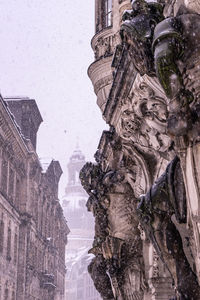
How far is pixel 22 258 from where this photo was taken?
118 ft

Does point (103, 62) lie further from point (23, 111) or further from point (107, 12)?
point (23, 111)

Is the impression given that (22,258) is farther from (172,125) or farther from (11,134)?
(172,125)

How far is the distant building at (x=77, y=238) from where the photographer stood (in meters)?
114

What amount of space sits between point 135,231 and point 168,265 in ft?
12.5

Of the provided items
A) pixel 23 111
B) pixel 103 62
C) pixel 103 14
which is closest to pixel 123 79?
pixel 103 62

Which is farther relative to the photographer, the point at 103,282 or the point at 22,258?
the point at 22,258

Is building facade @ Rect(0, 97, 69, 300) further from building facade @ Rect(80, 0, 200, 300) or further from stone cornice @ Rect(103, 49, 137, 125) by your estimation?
stone cornice @ Rect(103, 49, 137, 125)

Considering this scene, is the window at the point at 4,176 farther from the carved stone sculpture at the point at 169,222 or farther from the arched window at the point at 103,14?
the carved stone sculpture at the point at 169,222

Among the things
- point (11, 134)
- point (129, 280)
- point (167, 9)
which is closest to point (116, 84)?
point (167, 9)

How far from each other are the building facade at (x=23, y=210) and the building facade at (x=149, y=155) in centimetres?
2009

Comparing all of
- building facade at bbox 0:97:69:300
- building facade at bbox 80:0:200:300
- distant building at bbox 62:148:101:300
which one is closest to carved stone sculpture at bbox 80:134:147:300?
building facade at bbox 80:0:200:300

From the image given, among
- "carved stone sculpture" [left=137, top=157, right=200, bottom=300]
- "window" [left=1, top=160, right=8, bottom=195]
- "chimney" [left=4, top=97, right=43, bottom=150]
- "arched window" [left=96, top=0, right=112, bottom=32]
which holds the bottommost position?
"carved stone sculpture" [left=137, top=157, right=200, bottom=300]

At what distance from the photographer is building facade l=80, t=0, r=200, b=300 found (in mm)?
4074

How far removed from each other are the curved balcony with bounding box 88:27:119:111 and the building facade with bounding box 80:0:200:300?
0.02 m
